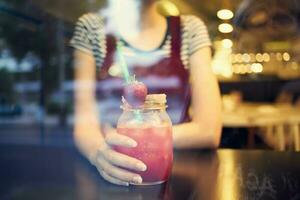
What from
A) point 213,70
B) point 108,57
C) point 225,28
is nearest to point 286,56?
point 225,28

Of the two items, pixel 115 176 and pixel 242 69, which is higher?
pixel 242 69

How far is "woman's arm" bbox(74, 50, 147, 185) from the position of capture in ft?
2.25

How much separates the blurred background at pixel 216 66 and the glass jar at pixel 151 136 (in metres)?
0.86

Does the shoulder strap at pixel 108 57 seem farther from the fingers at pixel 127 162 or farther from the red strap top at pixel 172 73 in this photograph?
the fingers at pixel 127 162

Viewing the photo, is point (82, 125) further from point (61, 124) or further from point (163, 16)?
point (61, 124)

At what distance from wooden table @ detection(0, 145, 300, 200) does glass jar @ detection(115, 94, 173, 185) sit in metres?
0.03

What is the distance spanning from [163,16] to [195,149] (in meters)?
0.49

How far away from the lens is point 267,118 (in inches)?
75.5

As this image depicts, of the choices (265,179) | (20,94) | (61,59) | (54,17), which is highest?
(54,17)

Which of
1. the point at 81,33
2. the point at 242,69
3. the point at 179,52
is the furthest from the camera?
the point at 242,69

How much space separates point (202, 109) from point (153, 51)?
0.81 ft

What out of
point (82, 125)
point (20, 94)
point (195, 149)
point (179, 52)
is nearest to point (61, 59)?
point (20, 94)

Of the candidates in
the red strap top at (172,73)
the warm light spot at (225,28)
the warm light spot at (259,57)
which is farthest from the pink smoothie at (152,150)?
the warm light spot at (259,57)

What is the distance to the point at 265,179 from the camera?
74cm
